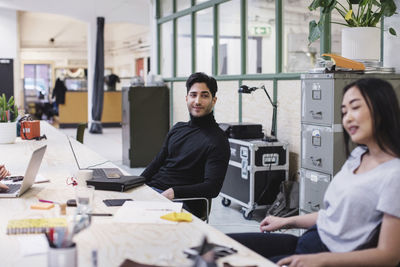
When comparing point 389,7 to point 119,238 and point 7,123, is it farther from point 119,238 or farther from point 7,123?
point 7,123

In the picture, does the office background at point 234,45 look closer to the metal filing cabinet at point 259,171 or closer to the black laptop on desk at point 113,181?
the metal filing cabinet at point 259,171

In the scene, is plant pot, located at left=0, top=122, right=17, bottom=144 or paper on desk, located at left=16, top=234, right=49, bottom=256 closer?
paper on desk, located at left=16, top=234, right=49, bottom=256

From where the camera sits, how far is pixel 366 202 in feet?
5.49

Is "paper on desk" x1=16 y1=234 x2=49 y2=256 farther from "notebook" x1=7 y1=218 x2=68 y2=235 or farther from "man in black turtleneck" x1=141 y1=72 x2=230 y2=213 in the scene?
"man in black turtleneck" x1=141 y1=72 x2=230 y2=213

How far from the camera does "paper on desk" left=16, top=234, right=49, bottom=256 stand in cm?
162

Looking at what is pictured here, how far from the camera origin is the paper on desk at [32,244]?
1.62 metres

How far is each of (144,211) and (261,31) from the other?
19.1 ft

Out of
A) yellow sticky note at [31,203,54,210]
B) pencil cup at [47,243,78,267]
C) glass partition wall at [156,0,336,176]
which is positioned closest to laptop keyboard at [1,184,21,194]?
yellow sticky note at [31,203,54,210]

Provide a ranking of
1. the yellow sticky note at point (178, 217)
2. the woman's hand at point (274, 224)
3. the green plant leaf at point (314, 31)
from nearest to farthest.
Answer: the yellow sticky note at point (178, 217)
the woman's hand at point (274, 224)
the green plant leaf at point (314, 31)

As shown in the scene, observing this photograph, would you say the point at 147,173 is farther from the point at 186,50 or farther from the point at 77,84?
the point at 77,84

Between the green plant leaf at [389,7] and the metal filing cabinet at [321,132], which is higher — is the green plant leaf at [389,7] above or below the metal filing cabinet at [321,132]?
above

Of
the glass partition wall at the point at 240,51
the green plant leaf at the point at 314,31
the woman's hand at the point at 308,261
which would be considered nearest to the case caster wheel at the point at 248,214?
the glass partition wall at the point at 240,51

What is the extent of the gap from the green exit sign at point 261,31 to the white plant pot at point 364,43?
285 cm

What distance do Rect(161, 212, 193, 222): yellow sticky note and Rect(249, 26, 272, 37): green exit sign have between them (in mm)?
Answer: 5130
